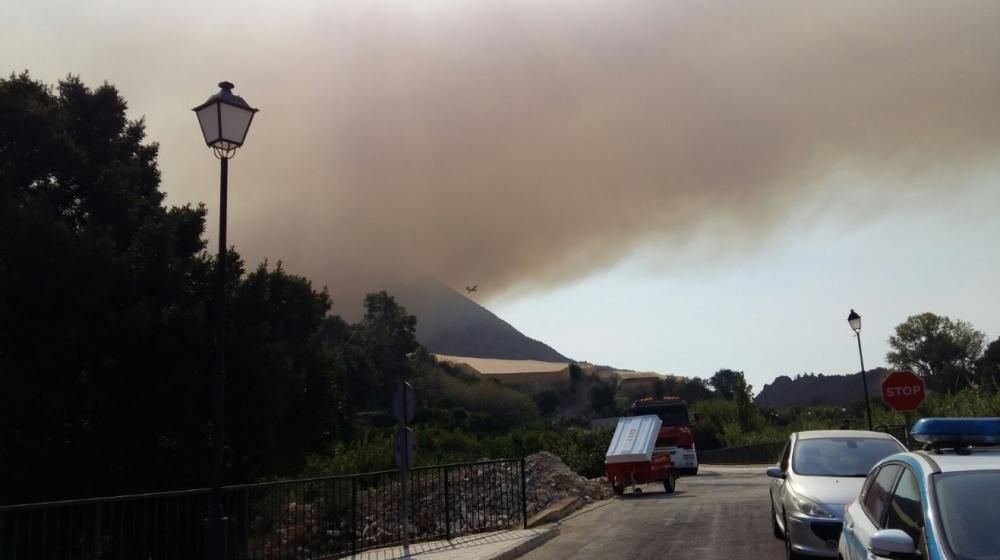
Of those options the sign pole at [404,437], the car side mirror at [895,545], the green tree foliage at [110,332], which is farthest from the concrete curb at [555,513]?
the car side mirror at [895,545]

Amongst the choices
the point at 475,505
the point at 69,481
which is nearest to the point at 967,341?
the point at 475,505

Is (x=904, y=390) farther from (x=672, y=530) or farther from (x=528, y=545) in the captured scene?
(x=528, y=545)

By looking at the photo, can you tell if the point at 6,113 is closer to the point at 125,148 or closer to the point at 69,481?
the point at 125,148

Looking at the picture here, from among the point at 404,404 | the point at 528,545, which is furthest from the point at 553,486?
the point at 404,404

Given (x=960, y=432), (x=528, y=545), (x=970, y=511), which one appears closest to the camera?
(x=970, y=511)

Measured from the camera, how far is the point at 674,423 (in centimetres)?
3350

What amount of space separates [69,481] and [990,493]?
1835cm

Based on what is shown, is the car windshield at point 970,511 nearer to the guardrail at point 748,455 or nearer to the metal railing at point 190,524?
the metal railing at point 190,524

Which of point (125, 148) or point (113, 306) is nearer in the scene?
point (113, 306)

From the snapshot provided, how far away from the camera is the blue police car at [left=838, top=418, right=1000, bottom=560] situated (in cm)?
482

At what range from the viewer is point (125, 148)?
945 inches

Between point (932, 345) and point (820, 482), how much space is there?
10461cm

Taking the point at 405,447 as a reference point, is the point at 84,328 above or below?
above

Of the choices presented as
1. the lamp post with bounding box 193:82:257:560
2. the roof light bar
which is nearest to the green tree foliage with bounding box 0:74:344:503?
the lamp post with bounding box 193:82:257:560
